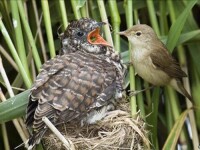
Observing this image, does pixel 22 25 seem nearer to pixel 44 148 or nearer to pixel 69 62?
pixel 69 62

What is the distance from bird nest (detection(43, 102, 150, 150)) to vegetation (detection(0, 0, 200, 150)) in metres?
0.05

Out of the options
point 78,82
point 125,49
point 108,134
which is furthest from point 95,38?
point 108,134

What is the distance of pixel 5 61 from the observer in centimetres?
296

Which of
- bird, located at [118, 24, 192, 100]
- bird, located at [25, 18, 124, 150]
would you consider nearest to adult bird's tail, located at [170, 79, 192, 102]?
bird, located at [118, 24, 192, 100]

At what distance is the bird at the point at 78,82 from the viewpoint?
2.43 metres

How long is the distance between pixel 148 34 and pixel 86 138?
555 millimetres

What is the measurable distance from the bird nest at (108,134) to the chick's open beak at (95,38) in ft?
1.08

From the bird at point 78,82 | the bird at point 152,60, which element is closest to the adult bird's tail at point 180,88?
the bird at point 152,60

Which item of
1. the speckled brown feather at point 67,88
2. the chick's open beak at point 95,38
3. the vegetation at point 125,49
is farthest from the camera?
the chick's open beak at point 95,38

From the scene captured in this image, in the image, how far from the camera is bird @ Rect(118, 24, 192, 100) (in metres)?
2.79

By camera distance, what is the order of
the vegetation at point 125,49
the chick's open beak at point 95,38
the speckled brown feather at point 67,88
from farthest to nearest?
1. the chick's open beak at point 95,38
2. the vegetation at point 125,49
3. the speckled brown feather at point 67,88

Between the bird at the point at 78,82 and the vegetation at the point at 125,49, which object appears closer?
the bird at the point at 78,82

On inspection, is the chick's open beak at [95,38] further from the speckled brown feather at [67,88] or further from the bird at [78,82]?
the speckled brown feather at [67,88]

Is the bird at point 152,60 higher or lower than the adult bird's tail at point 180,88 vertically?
higher
